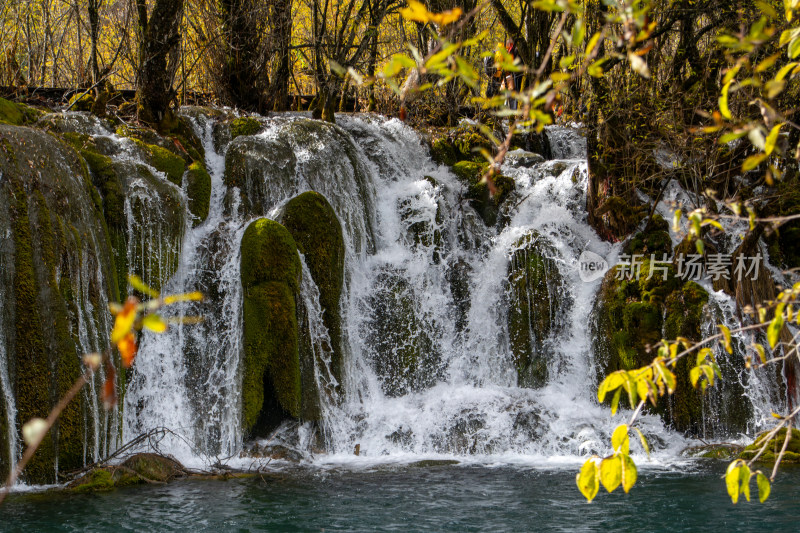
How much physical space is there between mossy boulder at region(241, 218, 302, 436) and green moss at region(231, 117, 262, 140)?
352 cm

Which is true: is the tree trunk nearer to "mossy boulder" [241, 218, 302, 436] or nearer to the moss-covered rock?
the moss-covered rock

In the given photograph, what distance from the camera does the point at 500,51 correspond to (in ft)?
6.89

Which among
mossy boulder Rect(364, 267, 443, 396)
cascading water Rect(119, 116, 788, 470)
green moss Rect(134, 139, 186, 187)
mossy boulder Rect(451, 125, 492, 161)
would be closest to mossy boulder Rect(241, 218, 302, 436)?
cascading water Rect(119, 116, 788, 470)

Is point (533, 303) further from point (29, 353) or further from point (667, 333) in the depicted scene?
point (29, 353)

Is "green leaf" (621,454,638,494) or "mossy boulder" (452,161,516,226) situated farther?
"mossy boulder" (452,161,516,226)

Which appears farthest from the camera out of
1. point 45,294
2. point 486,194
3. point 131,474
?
point 486,194

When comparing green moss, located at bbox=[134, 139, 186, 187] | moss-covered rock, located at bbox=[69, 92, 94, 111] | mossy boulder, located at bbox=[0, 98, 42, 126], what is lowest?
green moss, located at bbox=[134, 139, 186, 187]

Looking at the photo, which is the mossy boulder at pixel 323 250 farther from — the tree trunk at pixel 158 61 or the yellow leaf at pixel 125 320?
the yellow leaf at pixel 125 320

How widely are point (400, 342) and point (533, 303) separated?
2029mm

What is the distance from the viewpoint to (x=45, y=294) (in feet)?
23.5

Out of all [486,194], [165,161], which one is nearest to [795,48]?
[165,161]

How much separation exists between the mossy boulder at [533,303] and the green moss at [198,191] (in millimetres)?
4534

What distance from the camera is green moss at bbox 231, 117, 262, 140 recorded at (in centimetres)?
1222

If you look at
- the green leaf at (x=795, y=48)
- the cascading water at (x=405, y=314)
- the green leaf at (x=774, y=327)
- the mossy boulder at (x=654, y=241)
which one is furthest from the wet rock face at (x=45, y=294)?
the mossy boulder at (x=654, y=241)
